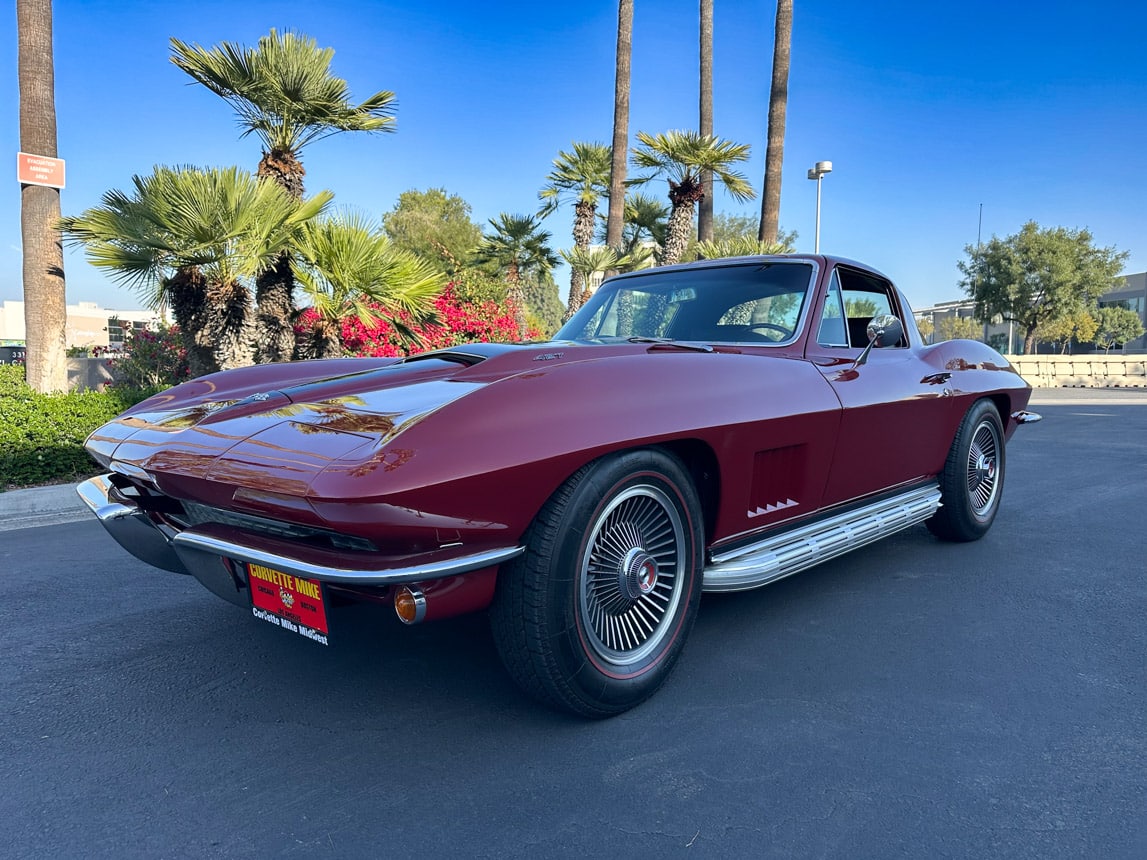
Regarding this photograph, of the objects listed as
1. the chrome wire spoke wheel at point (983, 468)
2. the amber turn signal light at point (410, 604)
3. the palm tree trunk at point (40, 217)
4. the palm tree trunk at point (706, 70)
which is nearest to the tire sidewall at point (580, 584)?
the amber turn signal light at point (410, 604)

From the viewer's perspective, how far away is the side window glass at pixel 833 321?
3.42 m

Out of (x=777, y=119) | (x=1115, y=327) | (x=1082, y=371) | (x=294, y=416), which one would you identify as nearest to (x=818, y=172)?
(x=777, y=119)

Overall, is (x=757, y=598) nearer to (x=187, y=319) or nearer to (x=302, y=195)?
(x=187, y=319)

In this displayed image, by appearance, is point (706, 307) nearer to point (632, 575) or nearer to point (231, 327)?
point (632, 575)

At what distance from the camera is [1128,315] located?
156 feet

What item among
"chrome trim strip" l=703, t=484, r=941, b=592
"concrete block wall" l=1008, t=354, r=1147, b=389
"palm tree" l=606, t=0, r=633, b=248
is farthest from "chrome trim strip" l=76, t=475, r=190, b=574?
"concrete block wall" l=1008, t=354, r=1147, b=389

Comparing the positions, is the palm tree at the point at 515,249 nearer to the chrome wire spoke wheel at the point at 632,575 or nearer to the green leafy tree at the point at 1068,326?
the chrome wire spoke wheel at the point at 632,575

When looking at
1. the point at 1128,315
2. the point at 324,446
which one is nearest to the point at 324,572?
the point at 324,446

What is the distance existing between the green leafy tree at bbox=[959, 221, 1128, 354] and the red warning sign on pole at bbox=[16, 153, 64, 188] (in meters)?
34.9

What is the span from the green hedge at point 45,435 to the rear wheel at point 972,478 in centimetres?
648

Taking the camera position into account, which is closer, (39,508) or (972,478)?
(972,478)

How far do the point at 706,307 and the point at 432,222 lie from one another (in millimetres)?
37527

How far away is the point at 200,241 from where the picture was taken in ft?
23.1

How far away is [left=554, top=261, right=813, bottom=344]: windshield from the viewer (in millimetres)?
3391
